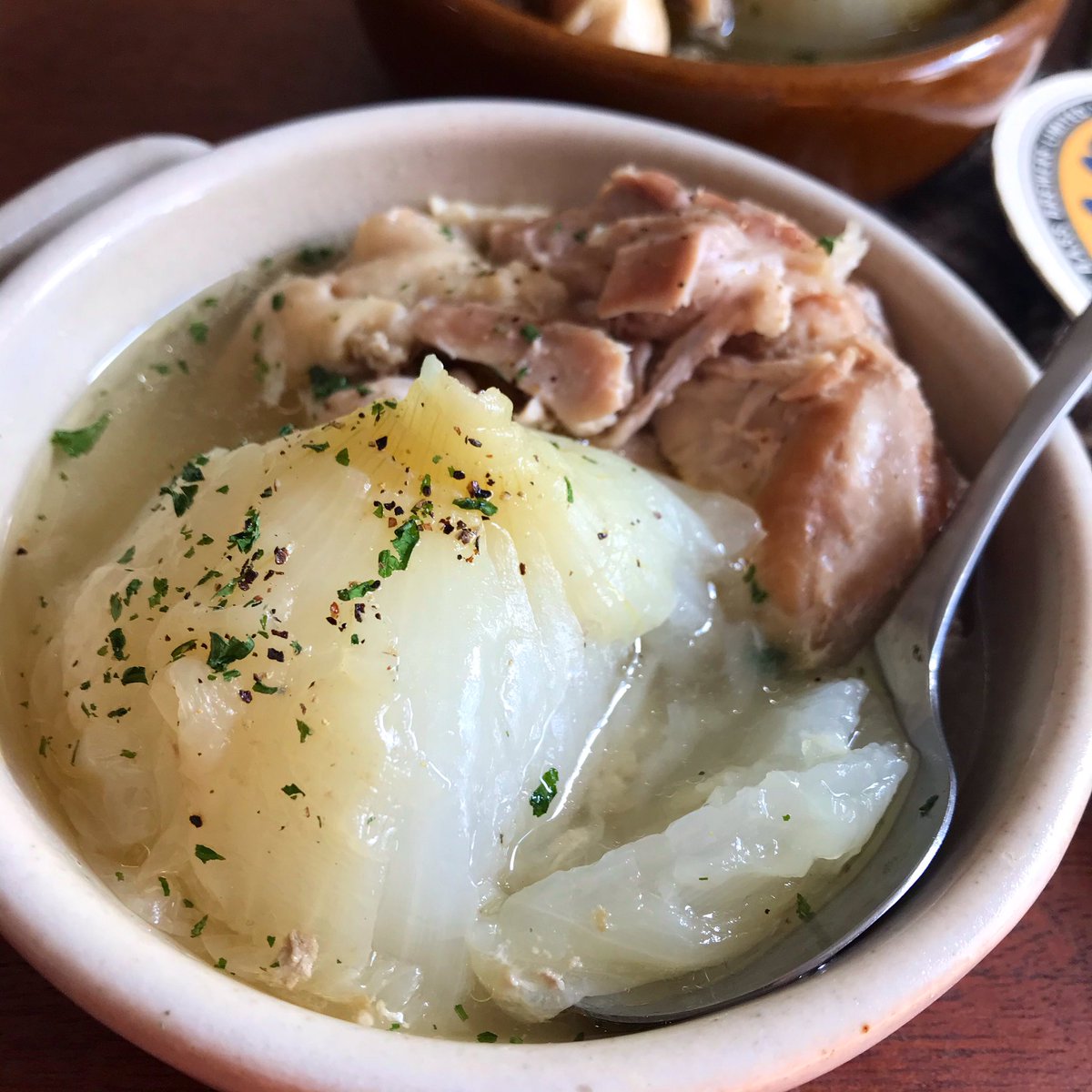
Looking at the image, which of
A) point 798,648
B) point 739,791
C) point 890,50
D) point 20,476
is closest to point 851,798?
point 739,791

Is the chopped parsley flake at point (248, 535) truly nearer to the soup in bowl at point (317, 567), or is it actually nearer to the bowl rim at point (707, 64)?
the soup in bowl at point (317, 567)

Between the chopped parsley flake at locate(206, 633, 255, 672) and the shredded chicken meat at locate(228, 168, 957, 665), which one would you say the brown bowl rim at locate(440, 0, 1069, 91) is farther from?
the chopped parsley flake at locate(206, 633, 255, 672)

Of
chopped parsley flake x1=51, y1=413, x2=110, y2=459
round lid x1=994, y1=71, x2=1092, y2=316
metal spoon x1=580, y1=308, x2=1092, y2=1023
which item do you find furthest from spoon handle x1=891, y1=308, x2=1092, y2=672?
chopped parsley flake x1=51, y1=413, x2=110, y2=459

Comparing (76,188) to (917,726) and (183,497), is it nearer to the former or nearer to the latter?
(183,497)

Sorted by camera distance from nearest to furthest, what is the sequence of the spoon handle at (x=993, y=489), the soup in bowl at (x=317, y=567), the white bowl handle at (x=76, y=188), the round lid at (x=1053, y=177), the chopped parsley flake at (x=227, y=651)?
the soup in bowl at (x=317, y=567)
the chopped parsley flake at (x=227, y=651)
the spoon handle at (x=993, y=489)
the white bowl handle at (x=76, y=188)
the round lid at (x=1053, y=177)

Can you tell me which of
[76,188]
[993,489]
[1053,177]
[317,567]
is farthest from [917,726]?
[76,188]

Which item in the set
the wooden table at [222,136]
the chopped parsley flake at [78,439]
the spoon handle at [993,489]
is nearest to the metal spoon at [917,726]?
the spoon handle at [993,489]

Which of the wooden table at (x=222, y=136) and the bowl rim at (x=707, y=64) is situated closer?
the wooden table at (x=222, y=136)
